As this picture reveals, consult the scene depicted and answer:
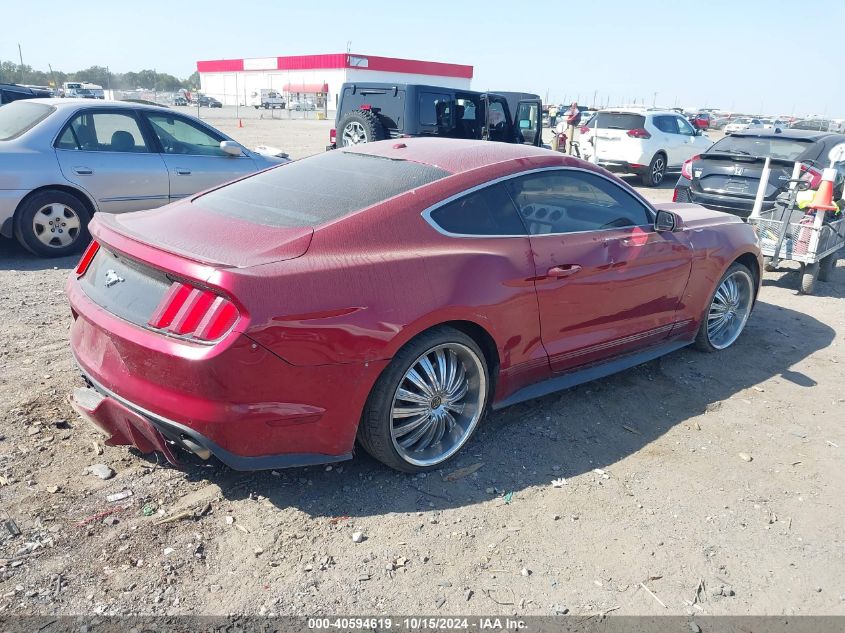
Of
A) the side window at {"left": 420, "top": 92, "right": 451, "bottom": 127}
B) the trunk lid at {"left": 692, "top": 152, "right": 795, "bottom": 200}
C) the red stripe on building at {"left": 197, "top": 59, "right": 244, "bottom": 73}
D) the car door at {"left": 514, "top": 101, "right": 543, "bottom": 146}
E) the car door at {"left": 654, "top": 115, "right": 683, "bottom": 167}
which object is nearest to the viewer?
the trunk lid at {"left": 692, "top": 152, "right": 795, "bottom": 200}

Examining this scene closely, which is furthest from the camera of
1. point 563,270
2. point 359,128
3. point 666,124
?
point 666,124

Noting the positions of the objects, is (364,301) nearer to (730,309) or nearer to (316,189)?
(316,189)

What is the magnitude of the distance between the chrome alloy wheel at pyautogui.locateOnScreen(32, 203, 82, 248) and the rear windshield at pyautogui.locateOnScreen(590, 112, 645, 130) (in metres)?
12.1

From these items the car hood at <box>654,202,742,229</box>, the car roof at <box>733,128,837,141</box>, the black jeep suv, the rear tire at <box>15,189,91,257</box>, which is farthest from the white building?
the car hood at <box>654,202,742,229</box>

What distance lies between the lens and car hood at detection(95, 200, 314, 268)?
2.75 meters

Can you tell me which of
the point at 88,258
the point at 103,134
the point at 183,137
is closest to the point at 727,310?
the point at 88,258

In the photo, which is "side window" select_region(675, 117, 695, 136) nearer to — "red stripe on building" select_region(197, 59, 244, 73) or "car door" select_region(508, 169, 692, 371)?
"car door" select_region(508, 169, 692, 371)

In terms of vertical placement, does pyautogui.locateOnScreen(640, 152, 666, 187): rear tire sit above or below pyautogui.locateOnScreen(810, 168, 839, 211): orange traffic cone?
below

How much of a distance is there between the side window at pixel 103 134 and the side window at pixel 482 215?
530 cm

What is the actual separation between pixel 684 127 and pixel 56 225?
47.3 ft

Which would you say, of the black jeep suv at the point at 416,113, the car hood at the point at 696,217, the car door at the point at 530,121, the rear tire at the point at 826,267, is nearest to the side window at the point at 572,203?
the car hood at the point at 696,217

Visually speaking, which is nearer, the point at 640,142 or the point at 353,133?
the point at 353,133

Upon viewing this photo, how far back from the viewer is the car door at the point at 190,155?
7.52 meters

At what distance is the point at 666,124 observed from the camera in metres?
15.8
